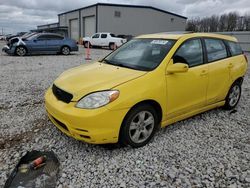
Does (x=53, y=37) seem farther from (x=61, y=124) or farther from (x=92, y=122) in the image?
(x=92, y=122)

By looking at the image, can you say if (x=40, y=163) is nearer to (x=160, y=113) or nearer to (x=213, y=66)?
(x=160, y=113)

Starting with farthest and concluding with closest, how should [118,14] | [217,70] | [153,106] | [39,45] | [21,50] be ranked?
[118,14]
[39,45]
[21,50]
[217,70]
[153,106]

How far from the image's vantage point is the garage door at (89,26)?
111 ft

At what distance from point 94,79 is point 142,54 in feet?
3.44

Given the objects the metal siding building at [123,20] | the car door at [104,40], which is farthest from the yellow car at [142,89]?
the metal siding building at [123,20]

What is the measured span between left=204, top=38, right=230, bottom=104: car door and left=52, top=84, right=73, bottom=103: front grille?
244cm

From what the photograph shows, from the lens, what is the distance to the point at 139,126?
342 centimetres

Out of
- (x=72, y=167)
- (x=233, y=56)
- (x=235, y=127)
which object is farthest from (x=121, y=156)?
(x=233, y=56)

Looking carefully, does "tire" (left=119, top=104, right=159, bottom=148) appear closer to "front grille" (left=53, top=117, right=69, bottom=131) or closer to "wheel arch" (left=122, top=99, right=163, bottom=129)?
"wheel arch" (left=122, top=99, right=163, bottom=129)

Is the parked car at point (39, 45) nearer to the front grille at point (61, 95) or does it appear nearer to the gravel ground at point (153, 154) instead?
the gravel ground at point (153, 154)

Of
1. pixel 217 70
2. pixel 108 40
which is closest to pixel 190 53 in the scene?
pixel 217 70

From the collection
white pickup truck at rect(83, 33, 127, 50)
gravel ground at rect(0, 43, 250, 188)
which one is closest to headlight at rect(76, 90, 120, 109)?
gravel ground at rect(0, 43, 250, 188)

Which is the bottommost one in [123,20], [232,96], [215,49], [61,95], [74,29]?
[232,96]

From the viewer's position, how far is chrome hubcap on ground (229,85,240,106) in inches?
200
